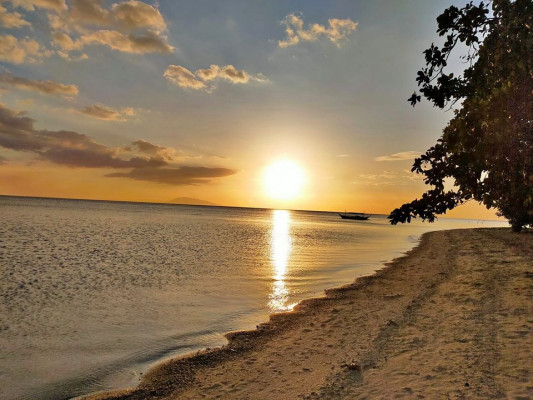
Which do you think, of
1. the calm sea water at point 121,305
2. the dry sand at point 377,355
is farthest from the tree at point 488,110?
the calm sea water at point 121,305

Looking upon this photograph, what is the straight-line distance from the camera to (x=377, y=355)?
881 cm

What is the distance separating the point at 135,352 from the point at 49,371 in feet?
7.02

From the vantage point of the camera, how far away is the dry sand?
7.09m

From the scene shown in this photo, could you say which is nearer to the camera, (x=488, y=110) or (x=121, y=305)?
(x=488, y=110)

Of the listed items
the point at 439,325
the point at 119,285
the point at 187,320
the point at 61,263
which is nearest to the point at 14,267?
the point at 61,263

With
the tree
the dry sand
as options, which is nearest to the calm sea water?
the dry sand

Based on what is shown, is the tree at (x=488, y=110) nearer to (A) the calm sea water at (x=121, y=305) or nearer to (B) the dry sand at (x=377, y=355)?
(B) the dry sand at (x=377, y=355)

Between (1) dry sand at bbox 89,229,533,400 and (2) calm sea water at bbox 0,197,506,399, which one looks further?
(2) calm sea water at bbox 0,197,506,399

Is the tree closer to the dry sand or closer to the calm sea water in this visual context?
the dry sand

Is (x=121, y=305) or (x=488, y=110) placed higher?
(x=488, y=110)

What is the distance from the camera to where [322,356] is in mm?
9086

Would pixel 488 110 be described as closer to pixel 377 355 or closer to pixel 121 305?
pixel 377 355

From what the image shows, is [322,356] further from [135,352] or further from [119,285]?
[119,285]

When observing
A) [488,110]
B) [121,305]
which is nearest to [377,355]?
[488,110]
